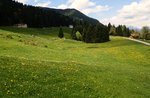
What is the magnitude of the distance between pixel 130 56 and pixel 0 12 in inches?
4434

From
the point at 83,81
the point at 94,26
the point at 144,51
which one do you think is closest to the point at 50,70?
the point at 83,81

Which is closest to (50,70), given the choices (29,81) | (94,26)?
(29,81)

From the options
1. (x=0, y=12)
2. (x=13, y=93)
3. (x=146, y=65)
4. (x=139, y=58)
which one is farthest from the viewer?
(x=0, y=12)

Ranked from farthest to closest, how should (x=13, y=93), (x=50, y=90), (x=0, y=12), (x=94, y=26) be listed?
(x=0, y=12) < (x=94, y=26) < (x=50, y=90) < (x=13, y=93)

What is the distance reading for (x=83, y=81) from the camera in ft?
93.0

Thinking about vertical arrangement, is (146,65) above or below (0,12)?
below

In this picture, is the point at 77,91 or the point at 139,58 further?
the point at 139,58

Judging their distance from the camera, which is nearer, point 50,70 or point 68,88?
point 68,88

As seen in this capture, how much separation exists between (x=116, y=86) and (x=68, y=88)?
21.1ft

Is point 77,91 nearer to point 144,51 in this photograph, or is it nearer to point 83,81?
point 83,81

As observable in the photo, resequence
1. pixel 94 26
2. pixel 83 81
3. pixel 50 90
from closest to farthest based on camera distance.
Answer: pixel 50 90, pixel 83 81, pixel 94 26

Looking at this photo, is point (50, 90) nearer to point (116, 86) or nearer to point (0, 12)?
point (116, 86)

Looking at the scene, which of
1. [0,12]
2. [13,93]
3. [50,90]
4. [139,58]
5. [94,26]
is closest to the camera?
[13,93]

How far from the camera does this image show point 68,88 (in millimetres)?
25188
